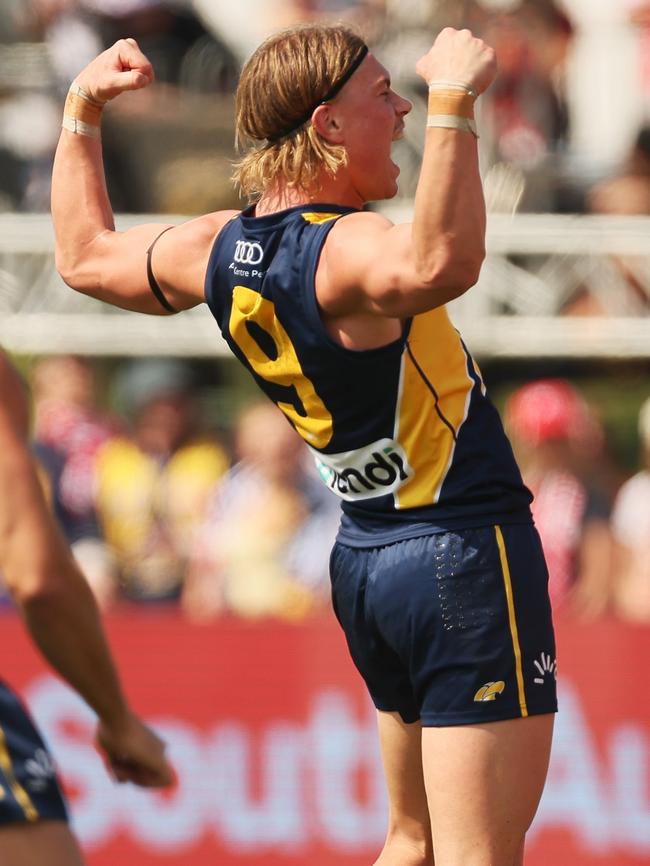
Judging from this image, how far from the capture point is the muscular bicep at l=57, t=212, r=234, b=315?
11.2 feet

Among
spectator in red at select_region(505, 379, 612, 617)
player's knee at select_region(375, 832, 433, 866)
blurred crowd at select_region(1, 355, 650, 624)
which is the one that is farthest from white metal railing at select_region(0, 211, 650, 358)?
player's knee at select_region(375, 832, 433, 866)

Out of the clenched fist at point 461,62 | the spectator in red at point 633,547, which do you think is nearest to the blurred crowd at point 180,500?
the spectator in red at point 633,547

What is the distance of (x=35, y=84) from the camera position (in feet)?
31.1

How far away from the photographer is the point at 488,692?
3.15 metres

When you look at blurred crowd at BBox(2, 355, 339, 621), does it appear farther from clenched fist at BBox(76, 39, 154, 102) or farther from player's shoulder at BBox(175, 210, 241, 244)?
clenched fist at BBox(76, 39, 154, 102)

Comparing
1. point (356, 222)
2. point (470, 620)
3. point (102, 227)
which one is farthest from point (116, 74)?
point (470, 620)

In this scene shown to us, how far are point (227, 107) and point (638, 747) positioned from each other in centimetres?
516

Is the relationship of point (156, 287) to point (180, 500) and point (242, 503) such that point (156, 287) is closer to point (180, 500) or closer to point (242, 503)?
point (242, 503)

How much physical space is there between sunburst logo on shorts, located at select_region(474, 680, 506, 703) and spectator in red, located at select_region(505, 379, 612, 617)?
3.79 m

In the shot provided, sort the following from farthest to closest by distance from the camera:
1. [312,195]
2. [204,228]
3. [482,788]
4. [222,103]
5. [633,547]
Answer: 1. [222,103]
2. [633,547]
3. [204,228]
4. [312,195]
5. [482,788]

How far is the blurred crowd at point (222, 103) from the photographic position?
9086mm

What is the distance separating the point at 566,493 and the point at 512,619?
4202 mm

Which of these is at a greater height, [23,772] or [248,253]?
[248,253]

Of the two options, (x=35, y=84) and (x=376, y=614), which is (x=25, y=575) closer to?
(x=376, y=614)
